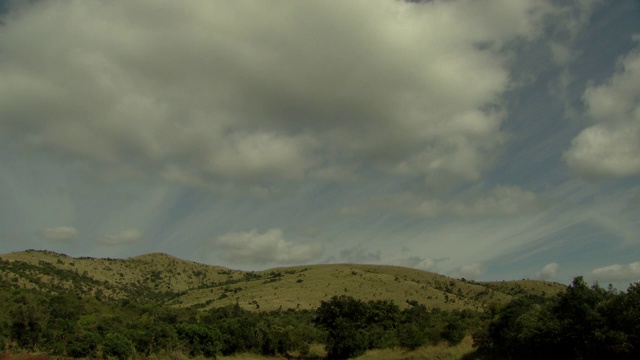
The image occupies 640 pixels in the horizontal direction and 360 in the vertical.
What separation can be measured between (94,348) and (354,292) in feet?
311

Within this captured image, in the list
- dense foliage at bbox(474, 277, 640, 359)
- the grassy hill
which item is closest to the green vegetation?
dense foliage at bbox(474, 277, 640, 359)

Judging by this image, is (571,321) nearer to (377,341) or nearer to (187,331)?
(377,341)

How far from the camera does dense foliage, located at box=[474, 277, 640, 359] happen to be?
2055cm

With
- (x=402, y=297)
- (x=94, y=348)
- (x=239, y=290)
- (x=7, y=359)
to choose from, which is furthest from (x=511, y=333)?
(x=239, y=290)

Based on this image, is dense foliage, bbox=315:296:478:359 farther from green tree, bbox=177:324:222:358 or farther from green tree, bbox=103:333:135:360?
green tree, bbox=103:333:135:360

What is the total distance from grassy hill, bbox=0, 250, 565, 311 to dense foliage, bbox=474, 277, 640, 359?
272 feet

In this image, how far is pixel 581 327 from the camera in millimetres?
23062

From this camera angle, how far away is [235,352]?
59344mm

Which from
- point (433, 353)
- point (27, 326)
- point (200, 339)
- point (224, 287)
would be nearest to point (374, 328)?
point (433, 353)

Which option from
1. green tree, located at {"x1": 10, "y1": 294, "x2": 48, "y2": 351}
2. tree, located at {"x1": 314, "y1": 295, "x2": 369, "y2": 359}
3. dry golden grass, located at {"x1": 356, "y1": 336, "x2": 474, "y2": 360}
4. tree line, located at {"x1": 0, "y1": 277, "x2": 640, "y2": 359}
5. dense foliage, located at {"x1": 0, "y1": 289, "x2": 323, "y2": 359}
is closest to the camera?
tree line, located at {"x1": 0, "y1": 277, "x2": 640, "y2": 359}

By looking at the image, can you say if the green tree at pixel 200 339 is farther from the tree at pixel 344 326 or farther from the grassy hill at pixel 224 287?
the grassy hill at pixel 224 287

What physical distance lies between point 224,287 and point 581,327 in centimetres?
14662

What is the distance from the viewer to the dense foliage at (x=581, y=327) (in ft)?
67.4

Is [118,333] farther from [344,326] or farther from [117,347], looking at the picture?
[344,326]
